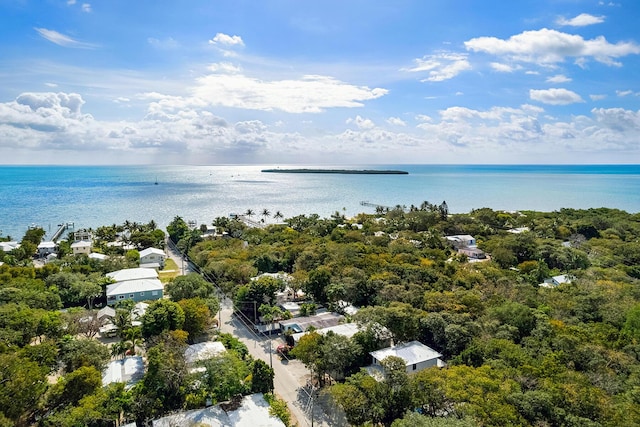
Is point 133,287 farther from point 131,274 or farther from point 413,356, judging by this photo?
point 413,356

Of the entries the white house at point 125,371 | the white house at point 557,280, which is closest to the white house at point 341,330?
the white house at point 125,371

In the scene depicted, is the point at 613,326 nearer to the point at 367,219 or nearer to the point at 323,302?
the point at 323,302

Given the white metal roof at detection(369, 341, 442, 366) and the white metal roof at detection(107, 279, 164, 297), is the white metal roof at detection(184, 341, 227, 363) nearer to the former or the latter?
the white metal roof at detection(369, 341, 442, 366)

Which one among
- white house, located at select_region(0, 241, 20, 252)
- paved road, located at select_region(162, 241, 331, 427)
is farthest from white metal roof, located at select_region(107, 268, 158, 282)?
white house, located at select_region(0, 241, 20, 252)

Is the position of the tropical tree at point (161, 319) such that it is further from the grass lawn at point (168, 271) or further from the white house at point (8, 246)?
the white house at point (8, 246)

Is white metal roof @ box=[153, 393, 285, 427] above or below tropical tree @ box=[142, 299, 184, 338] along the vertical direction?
below

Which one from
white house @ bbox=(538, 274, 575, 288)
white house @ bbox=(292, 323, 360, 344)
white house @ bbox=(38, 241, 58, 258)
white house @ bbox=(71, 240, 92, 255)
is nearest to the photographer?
white house @ bbox=(292, 323, 360, 344)
